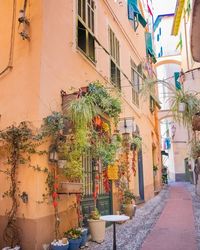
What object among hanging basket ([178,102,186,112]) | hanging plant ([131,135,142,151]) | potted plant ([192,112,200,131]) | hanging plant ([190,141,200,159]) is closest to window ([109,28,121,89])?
hanging plant ([131,135,142,151])

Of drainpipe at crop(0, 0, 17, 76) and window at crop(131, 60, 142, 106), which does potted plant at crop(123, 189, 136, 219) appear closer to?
window at crop(131, 60, 142, 106)

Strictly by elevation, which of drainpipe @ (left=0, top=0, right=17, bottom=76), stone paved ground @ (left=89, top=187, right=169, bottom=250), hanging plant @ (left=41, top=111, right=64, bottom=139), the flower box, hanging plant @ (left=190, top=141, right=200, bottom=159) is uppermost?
drainpipe @ (left=0, top=0, right=17, bottom=76)

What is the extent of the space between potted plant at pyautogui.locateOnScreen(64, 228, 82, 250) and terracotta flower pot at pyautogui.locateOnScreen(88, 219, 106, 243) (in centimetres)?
62

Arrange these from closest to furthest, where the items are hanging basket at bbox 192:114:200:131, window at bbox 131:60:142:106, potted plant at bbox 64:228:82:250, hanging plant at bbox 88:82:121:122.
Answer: hanging basket at bbox 192:114:200:131
potted plant at bbox 64:228:82:250
hanging plant at bbox 88:82:121:122
window at bbox 131:60:142:106

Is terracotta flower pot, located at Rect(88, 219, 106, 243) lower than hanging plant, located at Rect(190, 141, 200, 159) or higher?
lower

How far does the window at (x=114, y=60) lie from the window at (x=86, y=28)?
1615 mm

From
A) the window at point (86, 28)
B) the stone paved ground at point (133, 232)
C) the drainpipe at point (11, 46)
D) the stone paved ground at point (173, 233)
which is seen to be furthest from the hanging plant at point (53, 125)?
the stone paved ground at point (173, 233)

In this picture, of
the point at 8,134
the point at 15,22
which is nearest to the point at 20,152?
the point at 8,134

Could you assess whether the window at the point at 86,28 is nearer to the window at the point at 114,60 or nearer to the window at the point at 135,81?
the window at the point at 114,60

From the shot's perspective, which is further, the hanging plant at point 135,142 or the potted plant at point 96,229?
the hanging plant at point 135,142

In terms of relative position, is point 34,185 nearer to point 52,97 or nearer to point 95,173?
point 52,97

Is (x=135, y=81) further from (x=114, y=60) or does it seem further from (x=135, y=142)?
(x=135, y=142)

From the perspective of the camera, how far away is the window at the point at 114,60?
9469mm

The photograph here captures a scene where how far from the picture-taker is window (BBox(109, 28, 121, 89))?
947 centimetres
